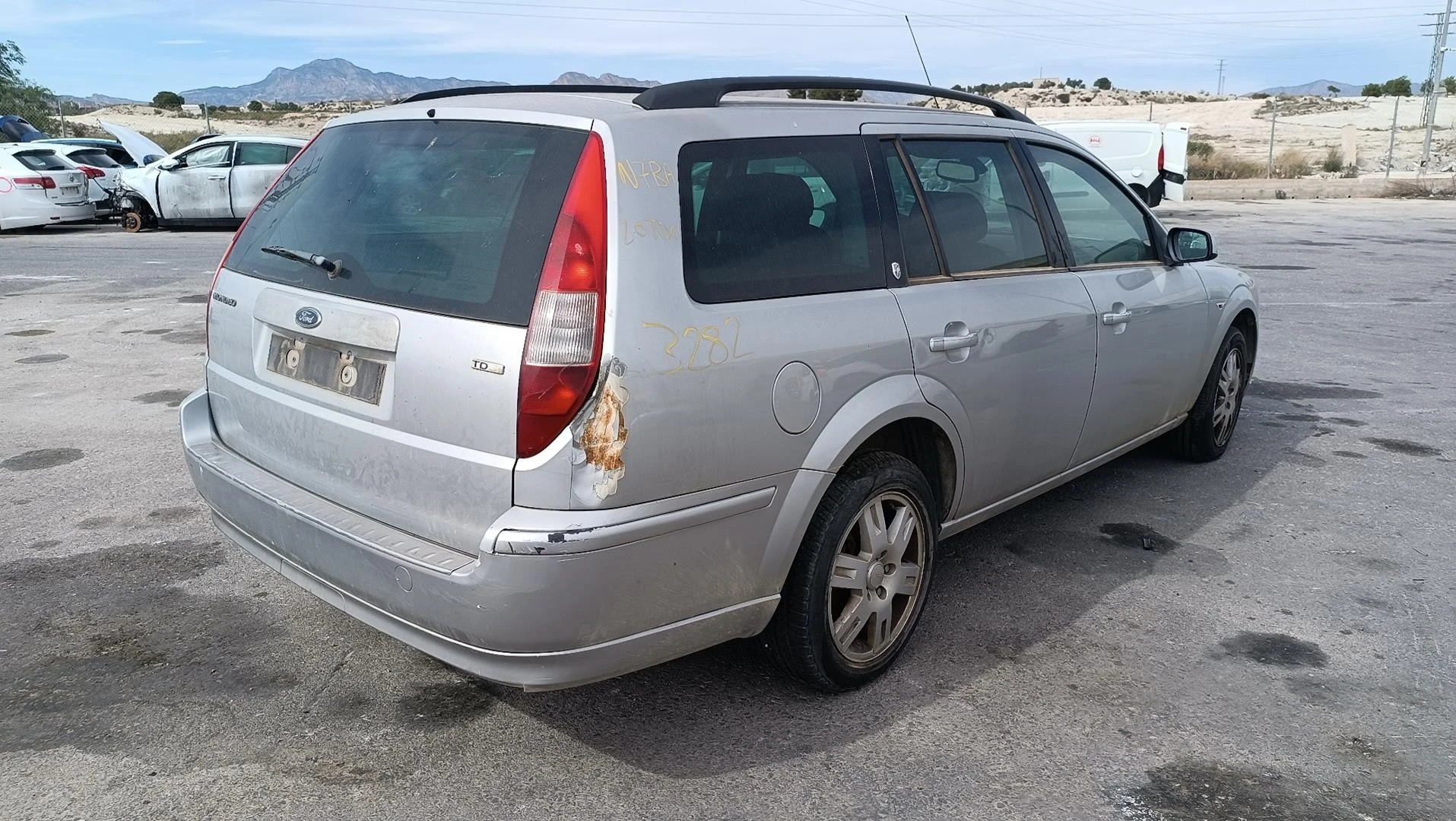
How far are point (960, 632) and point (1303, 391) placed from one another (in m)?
4.79

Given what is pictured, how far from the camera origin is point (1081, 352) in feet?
14.1

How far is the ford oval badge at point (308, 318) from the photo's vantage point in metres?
3.10

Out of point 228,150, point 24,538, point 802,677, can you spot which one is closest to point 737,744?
point 802,677

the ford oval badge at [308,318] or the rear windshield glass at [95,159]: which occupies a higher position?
the rear windshield glass at [95,159]

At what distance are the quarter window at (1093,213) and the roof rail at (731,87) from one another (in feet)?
2.76

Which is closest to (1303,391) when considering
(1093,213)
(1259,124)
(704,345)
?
(1093,213)

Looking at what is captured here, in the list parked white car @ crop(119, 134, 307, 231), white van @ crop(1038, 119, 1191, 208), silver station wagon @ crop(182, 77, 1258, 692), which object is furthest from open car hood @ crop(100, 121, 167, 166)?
silver station wagon @ crop(182, 77, 1258, 692)

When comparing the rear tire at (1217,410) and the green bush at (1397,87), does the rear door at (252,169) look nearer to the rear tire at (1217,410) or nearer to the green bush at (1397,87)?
the rear tire at (1217,410)

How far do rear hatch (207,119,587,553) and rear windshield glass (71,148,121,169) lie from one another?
67.1 ft

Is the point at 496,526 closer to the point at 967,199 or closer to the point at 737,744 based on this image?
the point at 737,744

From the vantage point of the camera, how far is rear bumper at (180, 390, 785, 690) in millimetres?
2660

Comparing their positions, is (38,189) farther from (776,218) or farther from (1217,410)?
(776,218)

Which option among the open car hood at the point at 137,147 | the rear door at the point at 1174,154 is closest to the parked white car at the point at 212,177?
the open car hood at the point at 137,147

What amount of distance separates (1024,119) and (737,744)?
2.84 metres
